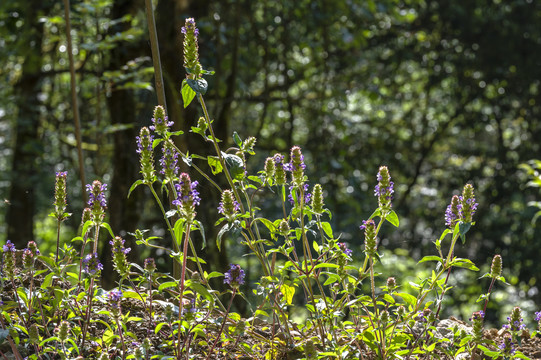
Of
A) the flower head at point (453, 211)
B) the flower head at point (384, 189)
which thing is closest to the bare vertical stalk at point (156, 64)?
the flower head at point (384, 189)

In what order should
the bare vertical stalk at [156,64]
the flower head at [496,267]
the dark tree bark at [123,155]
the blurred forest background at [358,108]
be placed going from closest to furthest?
the flower head at [496,267] < the bare vertical stalk at [156,64] < the dark tree bark at [123,155] < the blurred forest background at [358,108]

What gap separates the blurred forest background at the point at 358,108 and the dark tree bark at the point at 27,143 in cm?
2

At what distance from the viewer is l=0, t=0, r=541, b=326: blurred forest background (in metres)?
5.09

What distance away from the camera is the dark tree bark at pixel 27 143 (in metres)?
5.20

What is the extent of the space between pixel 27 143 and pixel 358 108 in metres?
3.21

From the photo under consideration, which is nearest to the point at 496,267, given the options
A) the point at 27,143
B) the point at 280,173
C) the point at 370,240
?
the point at 370,240

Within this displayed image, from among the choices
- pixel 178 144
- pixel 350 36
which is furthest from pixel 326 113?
pixel 178 144

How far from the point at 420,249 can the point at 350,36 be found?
6.46 ft

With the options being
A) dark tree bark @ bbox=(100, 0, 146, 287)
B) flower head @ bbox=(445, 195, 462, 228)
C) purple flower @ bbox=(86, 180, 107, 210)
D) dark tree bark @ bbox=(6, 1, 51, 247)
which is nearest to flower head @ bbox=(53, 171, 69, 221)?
purple flower @ bbox=(86, 180, 107, 210)

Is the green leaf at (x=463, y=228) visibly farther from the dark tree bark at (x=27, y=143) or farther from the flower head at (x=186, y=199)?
the dark tree bark at (x=27, y=143)

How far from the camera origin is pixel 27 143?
17.4 feet

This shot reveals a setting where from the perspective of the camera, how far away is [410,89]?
6.59 meters

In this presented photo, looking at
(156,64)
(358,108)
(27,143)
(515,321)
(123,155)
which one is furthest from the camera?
(358,108)

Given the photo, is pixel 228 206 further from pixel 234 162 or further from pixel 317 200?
pixel 317 200
